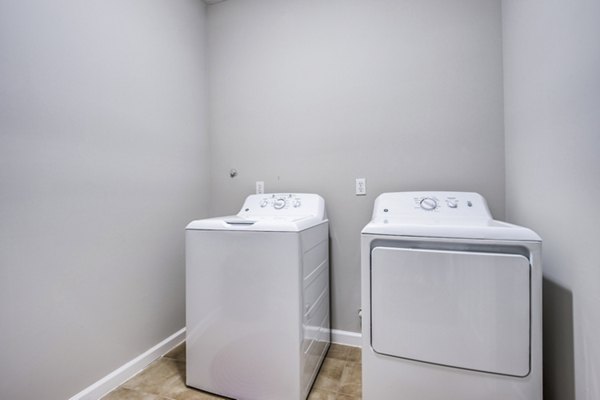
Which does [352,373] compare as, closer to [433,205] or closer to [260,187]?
[433,205]

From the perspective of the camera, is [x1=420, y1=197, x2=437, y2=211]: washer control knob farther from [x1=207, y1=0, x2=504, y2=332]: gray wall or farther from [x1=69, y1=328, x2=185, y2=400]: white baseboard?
[x1=69, y1=328, x2=185, y2=400]: white baseboard

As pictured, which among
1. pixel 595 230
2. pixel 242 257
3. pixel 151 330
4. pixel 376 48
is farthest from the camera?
pixel 376 48

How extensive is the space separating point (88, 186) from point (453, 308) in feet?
5.46

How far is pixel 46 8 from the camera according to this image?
117 cm

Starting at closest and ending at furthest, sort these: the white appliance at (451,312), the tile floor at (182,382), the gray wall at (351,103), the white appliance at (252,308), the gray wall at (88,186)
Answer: the white appliance at (451,312) < the gray wall at (88,186) < the white appliance at (252,308) < the tile floor at (182,382) < the gray wall at (351,103)

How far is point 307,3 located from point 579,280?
2.09 metres

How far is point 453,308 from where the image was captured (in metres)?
1.00

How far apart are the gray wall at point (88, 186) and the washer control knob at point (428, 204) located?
5.06 feet

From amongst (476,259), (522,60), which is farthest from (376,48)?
(476,259)

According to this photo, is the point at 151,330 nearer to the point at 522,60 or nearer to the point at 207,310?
the point at 207,310

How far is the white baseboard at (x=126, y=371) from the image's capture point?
1302mm

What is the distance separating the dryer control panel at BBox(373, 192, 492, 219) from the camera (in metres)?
1.46

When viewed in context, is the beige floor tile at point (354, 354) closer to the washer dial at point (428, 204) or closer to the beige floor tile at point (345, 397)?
the beige floor tile at point (345, 397)

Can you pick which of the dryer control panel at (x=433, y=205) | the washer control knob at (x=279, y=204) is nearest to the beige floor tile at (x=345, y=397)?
the dryer control panel at (x=433, y=205)
